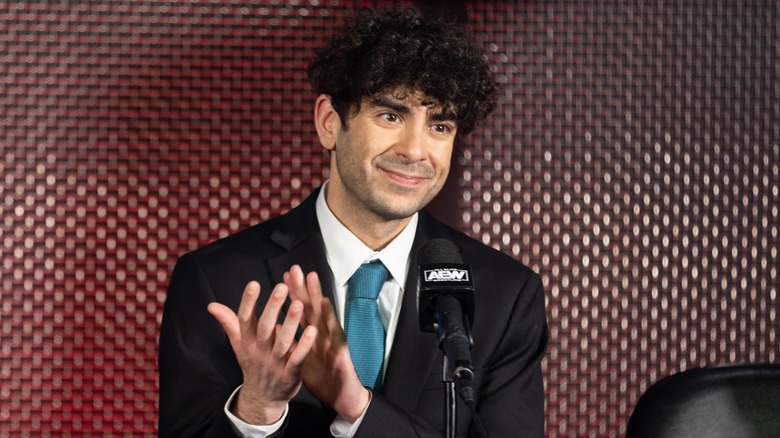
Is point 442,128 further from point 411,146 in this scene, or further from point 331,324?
point 331,324

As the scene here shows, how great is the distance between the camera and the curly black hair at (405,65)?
Answer: 1.72m

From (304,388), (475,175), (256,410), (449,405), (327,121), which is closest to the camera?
(449,405)

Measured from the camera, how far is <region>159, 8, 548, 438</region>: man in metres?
1.64

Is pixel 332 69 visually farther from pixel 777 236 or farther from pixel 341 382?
pixel 777 236

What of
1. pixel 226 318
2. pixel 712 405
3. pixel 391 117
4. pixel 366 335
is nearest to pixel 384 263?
pixel 366 335

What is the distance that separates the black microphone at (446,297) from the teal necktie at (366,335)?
0.45 meters

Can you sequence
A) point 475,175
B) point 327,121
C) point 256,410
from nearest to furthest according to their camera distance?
point 256,410, point 327,121, point 475,175

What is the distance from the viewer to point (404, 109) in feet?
5.59

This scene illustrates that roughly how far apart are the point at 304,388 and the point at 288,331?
34cm

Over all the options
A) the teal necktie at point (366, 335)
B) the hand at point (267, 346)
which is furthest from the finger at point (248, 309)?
the teal necktie at point (366, 335)

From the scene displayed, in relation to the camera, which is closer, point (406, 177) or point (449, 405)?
point (449, 405)

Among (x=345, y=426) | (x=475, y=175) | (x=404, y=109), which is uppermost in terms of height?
(x=404, y=109)

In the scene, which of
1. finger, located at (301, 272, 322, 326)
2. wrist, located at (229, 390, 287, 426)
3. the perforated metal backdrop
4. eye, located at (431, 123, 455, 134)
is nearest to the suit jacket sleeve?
wrist, located at (229, 390, 287, 426)

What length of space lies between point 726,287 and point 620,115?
0.59 metres
